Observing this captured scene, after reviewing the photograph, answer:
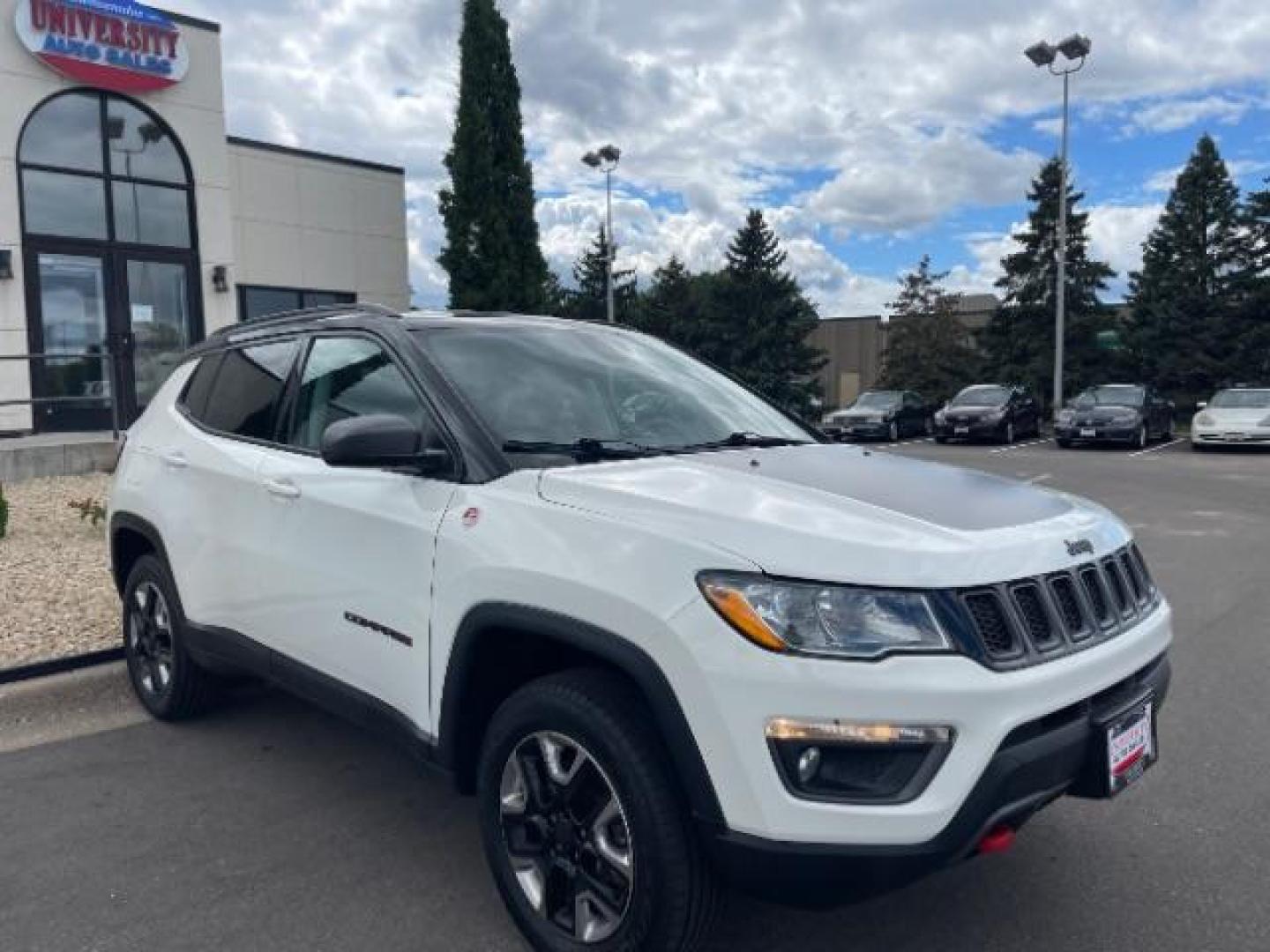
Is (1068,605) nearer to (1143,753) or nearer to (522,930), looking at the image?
(1143,753)

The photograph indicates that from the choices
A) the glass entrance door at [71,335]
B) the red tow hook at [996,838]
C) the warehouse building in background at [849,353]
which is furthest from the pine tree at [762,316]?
the red tow hook at [996,838]

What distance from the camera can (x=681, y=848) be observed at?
2387 millimetres

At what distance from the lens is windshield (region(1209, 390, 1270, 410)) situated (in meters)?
22.4

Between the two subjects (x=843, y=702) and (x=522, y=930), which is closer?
(x=843, y=702)

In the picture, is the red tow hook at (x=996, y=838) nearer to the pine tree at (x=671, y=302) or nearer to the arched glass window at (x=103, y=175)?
the arched glass window at (x=103, y=175)

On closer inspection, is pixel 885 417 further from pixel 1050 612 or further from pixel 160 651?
pixel 1050 612

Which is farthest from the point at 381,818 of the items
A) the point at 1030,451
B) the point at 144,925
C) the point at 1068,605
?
the point at 1030,451

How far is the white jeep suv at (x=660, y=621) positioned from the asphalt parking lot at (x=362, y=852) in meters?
0.50

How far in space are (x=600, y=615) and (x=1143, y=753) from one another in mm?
1515

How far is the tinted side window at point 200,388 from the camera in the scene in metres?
4.45

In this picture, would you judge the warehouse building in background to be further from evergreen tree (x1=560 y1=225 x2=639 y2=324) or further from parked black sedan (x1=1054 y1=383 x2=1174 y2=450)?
parked black sedan (x1=1054 y1=383 x2=1174 y2=450)

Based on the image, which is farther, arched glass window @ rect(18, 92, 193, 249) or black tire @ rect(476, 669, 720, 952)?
arched glass window @ rect(18, 92, 193, 249)

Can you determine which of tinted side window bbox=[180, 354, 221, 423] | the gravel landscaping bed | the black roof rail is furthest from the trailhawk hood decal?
the gravel landscaping bed

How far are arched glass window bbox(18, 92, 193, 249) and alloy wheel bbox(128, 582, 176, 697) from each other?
12.6 m
